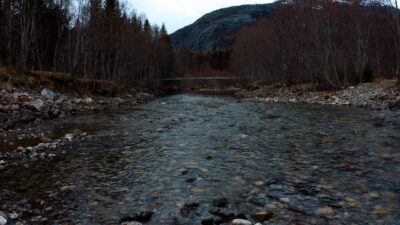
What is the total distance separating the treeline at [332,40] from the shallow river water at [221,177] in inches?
976

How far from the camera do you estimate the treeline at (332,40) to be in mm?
39312

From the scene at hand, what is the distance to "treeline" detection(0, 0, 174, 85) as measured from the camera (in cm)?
3747

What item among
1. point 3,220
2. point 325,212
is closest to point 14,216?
point 3,220

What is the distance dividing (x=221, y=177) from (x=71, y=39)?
46.7 m

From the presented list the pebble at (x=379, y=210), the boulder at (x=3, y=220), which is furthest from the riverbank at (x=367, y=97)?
the boulder at (x=3, y=220)

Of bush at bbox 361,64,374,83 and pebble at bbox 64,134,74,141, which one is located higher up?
bush at bbox 361,64,374,83

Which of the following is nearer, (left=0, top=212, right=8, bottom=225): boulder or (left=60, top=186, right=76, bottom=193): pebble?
(left=0, top=212, right=8, bottom=225): boulder

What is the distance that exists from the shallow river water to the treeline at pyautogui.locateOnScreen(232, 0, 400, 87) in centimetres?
2480

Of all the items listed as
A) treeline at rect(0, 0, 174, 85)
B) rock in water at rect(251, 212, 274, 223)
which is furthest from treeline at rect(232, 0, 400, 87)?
rock in water at rect(251, 212, 274, 223)

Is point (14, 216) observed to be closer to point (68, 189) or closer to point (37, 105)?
point (68, 189)

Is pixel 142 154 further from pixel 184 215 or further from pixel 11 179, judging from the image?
pixel 184 215

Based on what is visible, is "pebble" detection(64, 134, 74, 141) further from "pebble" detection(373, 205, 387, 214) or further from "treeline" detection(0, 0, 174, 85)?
"treeline" detection(0, 0, 174, 85)

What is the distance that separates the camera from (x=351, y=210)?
23.7 ft

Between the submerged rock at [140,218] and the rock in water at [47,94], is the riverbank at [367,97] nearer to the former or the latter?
the submerged rock at [140,218]
